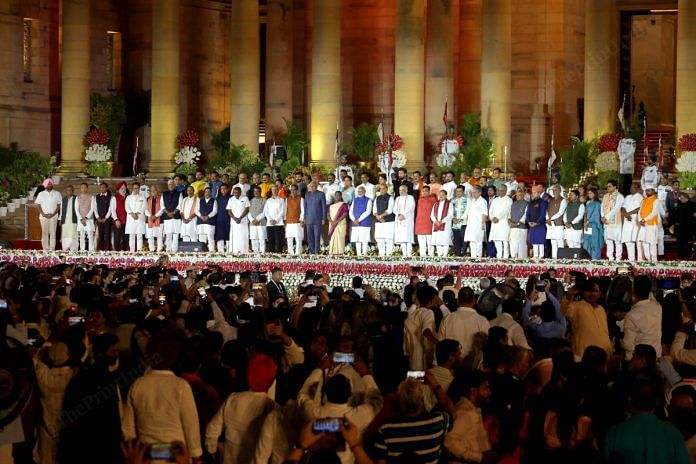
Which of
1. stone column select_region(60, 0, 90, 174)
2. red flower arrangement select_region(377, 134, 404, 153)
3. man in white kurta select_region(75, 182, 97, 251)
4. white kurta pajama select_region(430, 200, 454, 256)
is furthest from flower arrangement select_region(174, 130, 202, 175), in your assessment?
white kurta pajama select_region(430, 200, 454, 256)

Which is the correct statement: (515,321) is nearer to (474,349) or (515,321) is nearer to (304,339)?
(474,349)

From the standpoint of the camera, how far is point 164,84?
53938mm

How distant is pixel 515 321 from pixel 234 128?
35.3 metres

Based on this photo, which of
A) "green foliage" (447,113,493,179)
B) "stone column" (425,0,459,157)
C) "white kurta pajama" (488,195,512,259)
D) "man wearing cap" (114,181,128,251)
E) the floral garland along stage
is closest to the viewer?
the floral garland along stage

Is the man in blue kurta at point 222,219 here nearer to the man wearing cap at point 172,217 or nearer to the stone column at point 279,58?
the man wearing cap at point 172,217

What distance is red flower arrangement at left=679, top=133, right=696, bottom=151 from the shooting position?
44562mm

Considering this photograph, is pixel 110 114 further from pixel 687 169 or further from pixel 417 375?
pixel 417 375

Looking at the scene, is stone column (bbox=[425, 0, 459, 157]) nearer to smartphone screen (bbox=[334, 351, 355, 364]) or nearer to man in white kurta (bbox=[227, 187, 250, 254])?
man in white kurta (bbox=[227, 187, 250, 254])

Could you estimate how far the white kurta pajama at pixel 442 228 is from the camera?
38969 mm

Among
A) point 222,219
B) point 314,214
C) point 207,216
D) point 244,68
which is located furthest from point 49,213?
point 244,68

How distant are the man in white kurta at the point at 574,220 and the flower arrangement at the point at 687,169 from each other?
20.9ft

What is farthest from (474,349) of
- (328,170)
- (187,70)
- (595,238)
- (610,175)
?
(187,70)

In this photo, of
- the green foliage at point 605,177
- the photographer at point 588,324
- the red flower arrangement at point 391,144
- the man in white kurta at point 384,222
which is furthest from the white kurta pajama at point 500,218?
the photographer at point 588,324

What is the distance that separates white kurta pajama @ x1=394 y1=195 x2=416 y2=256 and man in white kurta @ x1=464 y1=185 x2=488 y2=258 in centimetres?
148
